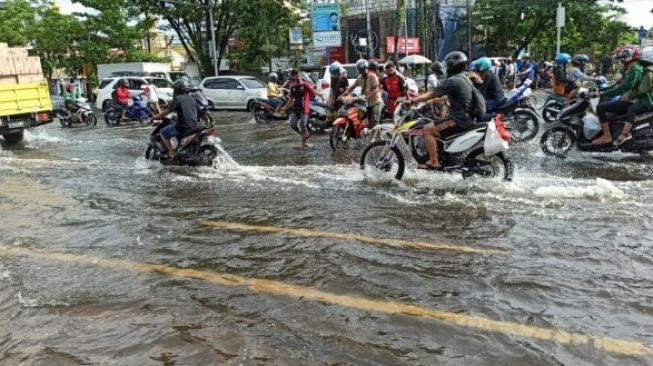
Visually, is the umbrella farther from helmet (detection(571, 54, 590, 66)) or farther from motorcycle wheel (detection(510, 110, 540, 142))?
motorcycle wheel (detection(510, 110, 540, 142))

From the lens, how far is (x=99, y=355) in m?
3.44

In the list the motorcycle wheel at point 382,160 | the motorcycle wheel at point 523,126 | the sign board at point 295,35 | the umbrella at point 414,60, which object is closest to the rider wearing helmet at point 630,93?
the motorcycle wheel at point 523,126

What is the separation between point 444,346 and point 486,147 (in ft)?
13.6

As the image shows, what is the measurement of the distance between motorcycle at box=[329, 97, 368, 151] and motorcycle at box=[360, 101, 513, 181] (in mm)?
2968

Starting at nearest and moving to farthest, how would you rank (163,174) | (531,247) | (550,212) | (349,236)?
1. (531,247)
2. (349,236)
3. (550,212)
4. (163,174)

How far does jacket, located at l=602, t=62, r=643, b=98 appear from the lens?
830cm

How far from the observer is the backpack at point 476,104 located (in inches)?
282

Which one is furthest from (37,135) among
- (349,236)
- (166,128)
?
(349,236)

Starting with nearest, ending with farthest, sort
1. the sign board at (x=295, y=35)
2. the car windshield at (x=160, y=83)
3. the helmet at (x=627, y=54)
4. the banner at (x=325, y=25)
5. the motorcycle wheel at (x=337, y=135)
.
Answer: the helmet at (x=627, y=54), the motorcycle wheel at (x=337, y=135), the car windshield at (x=160, y=83), the banner at (x=325, y=25), the sign board at (x=295, y=35)

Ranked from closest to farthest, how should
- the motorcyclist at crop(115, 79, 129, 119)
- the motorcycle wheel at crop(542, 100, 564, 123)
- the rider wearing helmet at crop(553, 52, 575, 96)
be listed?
the rider wearing helmet at crop(553, 52, 575, 96) → the motorcycle wheel at crop(542, 100, 564, 123) → the motorcyclist at crop(115, 79, 129, 119)

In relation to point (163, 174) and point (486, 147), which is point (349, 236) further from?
point (163, 174)

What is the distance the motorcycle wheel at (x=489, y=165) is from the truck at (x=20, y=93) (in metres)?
11.6

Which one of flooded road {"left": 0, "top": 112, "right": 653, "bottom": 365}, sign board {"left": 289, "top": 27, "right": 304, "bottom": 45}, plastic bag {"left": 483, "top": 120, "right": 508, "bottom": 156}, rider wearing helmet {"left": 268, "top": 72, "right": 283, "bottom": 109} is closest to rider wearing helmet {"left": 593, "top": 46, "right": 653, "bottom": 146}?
flooded road {"left": 0, "top": 112, "right": 653, "bottom": 365}

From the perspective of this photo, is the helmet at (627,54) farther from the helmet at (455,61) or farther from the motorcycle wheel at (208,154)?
the motorcycle wheel at (208,154)
